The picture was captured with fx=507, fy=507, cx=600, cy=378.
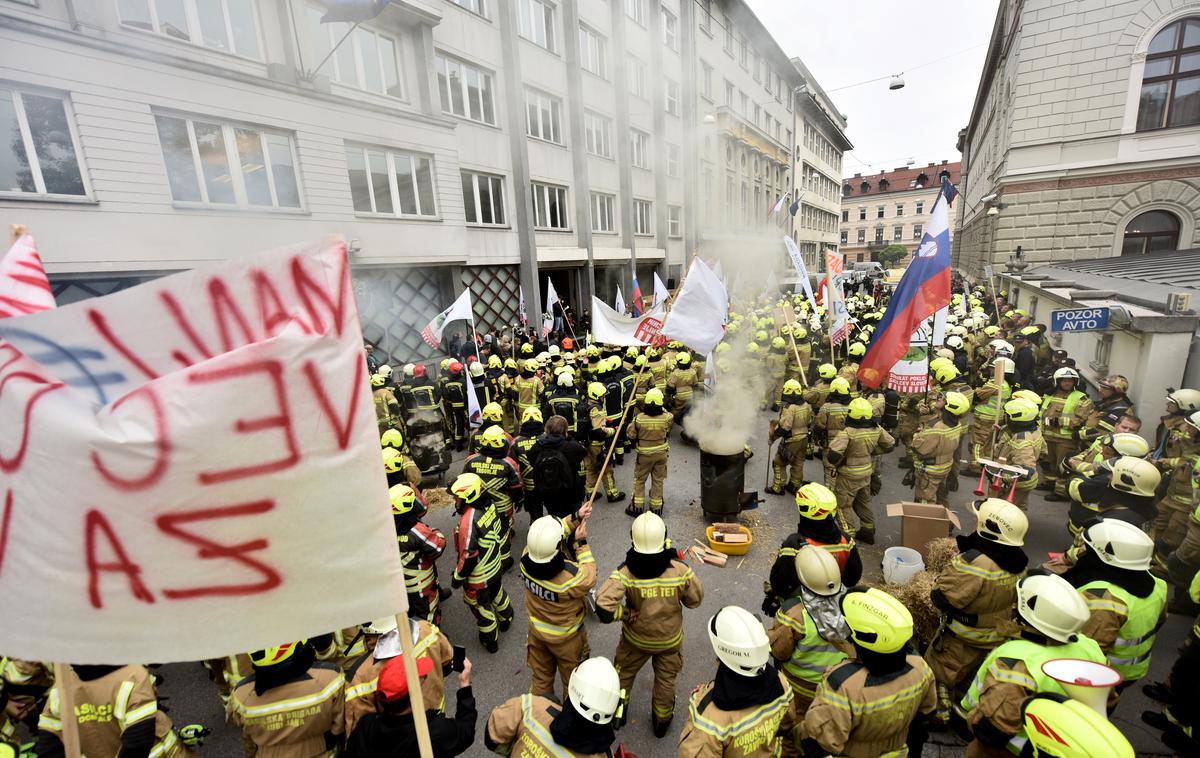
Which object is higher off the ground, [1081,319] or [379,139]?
[379,139]

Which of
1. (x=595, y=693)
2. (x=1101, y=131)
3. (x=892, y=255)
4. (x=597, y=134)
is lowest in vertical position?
(x=595, y=693)

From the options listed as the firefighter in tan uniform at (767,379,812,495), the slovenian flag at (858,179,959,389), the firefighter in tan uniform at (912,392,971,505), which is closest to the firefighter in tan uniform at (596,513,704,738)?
the slovenian flag at (858,179,959,389)

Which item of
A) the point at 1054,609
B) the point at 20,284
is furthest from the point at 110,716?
the point at 1054,609

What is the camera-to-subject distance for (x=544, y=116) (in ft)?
59.1

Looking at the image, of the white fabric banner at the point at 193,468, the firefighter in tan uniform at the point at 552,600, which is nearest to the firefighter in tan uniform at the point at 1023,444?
the firefighter in tan uniform at the point at 552,600

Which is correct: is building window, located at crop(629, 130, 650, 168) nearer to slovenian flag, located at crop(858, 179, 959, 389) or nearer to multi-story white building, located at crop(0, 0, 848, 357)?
multi-story white building, located at crop(0, 0, 848, 357)

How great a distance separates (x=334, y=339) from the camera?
176 cm

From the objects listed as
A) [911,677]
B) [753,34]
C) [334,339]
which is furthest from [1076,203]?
[334,339]

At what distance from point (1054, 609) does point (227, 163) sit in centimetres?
1305

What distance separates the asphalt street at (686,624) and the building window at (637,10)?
21143 millimetres

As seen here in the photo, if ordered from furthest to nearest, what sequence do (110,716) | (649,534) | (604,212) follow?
(604,212), (649,534), (110,716)

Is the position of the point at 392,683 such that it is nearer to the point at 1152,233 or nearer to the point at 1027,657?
the point at 1027,657

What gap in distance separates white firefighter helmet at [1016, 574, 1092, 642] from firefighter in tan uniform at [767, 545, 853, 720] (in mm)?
914

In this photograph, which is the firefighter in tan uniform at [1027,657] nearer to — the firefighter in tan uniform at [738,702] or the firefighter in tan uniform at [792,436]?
the firefighter in tan uniform at [738,702]
